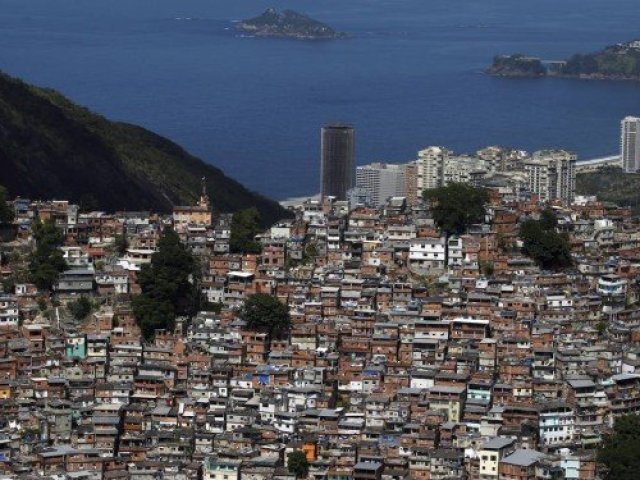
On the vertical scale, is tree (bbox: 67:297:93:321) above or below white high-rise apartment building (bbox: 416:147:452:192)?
below

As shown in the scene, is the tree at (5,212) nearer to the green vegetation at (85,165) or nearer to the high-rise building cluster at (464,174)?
the green vegetation at (85,165)

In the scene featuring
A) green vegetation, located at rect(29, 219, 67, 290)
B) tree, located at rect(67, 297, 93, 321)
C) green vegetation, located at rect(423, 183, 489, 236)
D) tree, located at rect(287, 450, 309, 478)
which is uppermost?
green vegetation, located at rect(423, 183, 489, 236)

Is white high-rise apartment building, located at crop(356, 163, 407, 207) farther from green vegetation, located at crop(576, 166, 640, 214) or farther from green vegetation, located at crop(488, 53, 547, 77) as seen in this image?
green vegetation, located at crop(488, 53, 547, 77)

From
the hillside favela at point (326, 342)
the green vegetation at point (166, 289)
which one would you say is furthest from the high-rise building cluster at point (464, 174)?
the green vegetation at point (166, 289)

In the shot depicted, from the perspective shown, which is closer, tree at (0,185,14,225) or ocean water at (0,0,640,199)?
tree at (0,185,14,225)

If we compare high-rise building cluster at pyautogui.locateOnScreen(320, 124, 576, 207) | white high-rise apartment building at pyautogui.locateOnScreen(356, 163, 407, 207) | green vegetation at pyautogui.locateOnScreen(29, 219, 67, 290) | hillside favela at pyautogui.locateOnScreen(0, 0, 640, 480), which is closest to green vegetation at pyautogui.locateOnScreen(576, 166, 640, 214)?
high-rise building cluster at pyautogui.locateOnScreen(320, 124, 576, 207)

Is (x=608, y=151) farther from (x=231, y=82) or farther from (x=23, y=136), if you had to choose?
(x=23, y=136)
